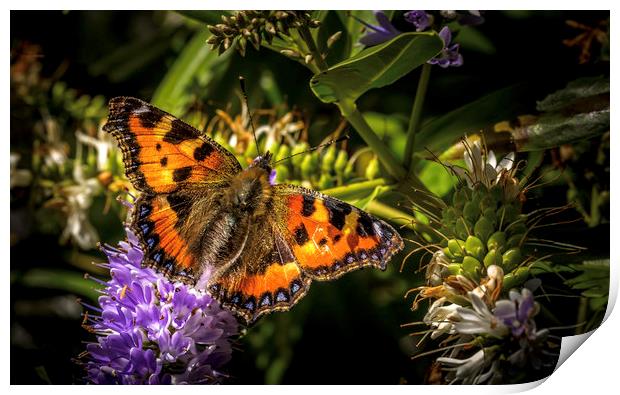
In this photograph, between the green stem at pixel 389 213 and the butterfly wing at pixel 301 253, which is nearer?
the butterfly wing at pixel 301 253

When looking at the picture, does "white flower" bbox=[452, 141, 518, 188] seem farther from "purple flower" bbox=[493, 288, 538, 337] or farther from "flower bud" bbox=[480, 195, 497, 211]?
"purple flower" bbox=[493, 288, 538, 337]

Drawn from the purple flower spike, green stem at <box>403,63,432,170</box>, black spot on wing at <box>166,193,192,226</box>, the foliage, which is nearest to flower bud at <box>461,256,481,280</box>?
the foliage

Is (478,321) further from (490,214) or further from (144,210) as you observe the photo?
(144,210)

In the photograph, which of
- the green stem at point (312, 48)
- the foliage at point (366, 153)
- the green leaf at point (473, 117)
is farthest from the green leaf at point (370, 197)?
the green stem at point (312, 48)

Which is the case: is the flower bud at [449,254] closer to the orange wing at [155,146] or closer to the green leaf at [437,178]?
the green leaf at [437,178]
